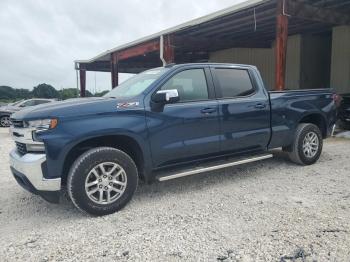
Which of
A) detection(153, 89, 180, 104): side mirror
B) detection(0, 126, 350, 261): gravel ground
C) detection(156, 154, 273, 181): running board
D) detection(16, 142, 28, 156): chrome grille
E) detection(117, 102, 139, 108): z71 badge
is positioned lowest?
detection(0, 126, 350, 261): gravel ground

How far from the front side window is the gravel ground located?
1.32m

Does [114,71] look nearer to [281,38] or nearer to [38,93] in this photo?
[281,38]

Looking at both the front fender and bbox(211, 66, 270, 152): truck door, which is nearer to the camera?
the front fender

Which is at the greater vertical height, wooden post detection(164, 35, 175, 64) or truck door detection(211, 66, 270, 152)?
wooden post detection(164, 35, 175, 64)

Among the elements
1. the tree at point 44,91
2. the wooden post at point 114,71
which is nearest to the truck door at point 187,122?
the wooden post at point 114,71

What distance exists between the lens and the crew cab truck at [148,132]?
374 centimetres

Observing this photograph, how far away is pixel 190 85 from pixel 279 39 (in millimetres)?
6252

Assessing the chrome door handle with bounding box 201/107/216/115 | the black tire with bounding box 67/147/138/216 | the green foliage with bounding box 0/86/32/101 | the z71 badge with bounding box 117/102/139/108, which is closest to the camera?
the black tire with bounding box 67/147/138/216

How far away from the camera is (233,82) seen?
205 inches

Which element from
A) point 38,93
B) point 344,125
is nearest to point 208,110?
point 344,125

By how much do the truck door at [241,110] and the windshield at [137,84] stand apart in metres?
0.87

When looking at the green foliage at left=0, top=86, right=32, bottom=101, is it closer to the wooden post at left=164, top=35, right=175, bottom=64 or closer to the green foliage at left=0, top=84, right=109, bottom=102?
the green foliage at left=0, top=84, right=109, bottom=102

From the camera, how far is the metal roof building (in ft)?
35.1

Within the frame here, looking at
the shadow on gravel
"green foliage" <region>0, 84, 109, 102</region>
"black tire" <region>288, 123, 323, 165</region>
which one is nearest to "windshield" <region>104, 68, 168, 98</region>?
the shadow on gravel
